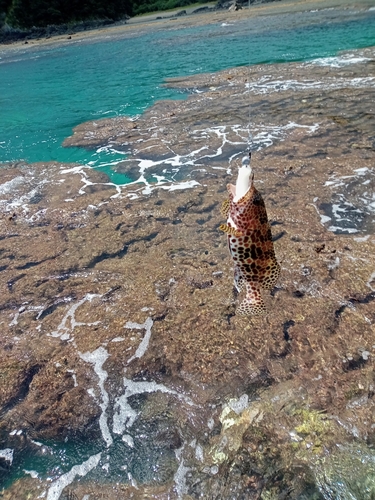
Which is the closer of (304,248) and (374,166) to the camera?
(304,248)

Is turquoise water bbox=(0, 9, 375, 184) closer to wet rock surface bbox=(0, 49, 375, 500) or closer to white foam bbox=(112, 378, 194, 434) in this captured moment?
wet rock surface bbox=(0, 49, 375, 500)

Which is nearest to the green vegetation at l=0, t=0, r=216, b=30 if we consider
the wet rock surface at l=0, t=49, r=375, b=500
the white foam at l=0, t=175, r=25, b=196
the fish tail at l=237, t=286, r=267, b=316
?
the white foam at l=0, t=175, r=25, b=196

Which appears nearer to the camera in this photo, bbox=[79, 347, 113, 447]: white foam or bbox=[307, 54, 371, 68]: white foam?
bbox=[79, 347, 113, 447]: white foam

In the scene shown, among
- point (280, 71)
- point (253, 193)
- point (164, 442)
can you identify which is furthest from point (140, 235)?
point (280, 71)

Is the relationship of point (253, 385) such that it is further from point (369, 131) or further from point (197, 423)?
point (369, 131)

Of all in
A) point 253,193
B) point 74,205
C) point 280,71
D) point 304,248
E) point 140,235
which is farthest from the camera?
point 280,71
